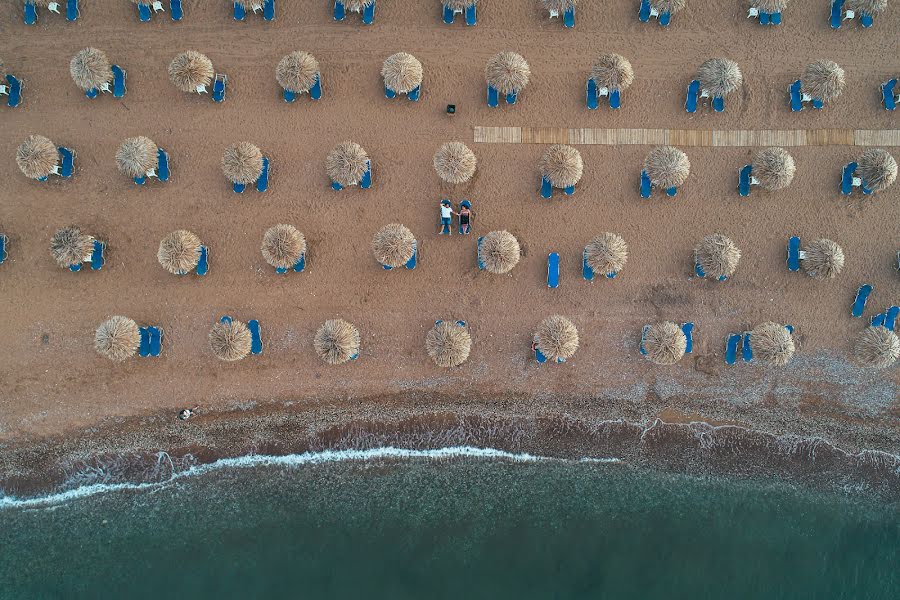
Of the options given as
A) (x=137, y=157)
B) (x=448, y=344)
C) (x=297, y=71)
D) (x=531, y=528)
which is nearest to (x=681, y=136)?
(x=448, y=344)

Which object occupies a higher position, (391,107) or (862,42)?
(862,42)

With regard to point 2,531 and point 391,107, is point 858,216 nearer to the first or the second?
point 391,107

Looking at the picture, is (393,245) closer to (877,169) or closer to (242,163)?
(242,163)

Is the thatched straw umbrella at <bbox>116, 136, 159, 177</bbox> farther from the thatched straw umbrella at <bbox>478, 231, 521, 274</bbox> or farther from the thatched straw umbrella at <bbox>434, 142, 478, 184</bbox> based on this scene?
the thatched straw umbrella at <bbox>478, 231, 521, 274</bbox>

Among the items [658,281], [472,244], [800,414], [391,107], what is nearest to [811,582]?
[800,414]

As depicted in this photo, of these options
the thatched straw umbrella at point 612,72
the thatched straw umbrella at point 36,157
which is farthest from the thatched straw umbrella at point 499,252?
the thatched straw umbrella at point 36,157

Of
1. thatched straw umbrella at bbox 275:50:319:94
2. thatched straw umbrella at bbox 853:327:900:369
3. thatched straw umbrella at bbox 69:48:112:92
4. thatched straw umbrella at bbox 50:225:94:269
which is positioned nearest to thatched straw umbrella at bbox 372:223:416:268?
thatched straw umbrella at bbox 275:50:319:94

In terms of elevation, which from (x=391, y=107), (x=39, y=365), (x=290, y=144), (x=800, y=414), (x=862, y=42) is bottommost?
(x=800, y=414)
